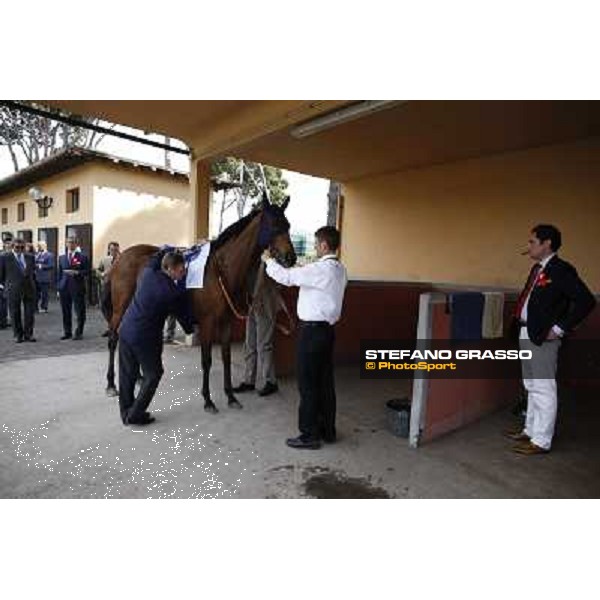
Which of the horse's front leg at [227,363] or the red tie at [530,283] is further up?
the red tie at [530,283]

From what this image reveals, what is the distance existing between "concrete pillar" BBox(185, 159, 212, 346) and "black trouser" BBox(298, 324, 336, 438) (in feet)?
13.7

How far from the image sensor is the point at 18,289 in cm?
742

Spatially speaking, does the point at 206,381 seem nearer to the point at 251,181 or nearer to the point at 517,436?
the point at 517,436

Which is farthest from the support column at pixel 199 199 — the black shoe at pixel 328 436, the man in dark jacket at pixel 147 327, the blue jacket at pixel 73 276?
the black shoe at pixel 328 436

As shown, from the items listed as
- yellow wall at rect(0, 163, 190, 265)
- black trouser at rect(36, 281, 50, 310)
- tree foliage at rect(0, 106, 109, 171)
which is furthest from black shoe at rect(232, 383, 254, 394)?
tree foliage at rect(0, 106, 109, 171)

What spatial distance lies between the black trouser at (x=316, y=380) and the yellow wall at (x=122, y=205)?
10820mm

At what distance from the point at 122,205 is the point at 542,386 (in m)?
12.5

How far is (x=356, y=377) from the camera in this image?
5918 millimetres

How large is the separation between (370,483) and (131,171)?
12.7m

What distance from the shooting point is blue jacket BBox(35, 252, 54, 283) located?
10.0 m

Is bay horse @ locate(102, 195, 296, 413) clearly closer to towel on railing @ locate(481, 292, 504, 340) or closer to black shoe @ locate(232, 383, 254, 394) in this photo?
black shoe @ locate(232, 383, 254, 394)

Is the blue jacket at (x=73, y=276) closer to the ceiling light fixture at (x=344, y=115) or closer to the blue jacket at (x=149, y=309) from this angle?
the ceiling light fixture at (x=344, y=115)

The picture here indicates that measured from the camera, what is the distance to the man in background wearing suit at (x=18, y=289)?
7.30m

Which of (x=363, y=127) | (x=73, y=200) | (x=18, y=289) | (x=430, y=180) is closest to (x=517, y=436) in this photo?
(x=363, y=127)
